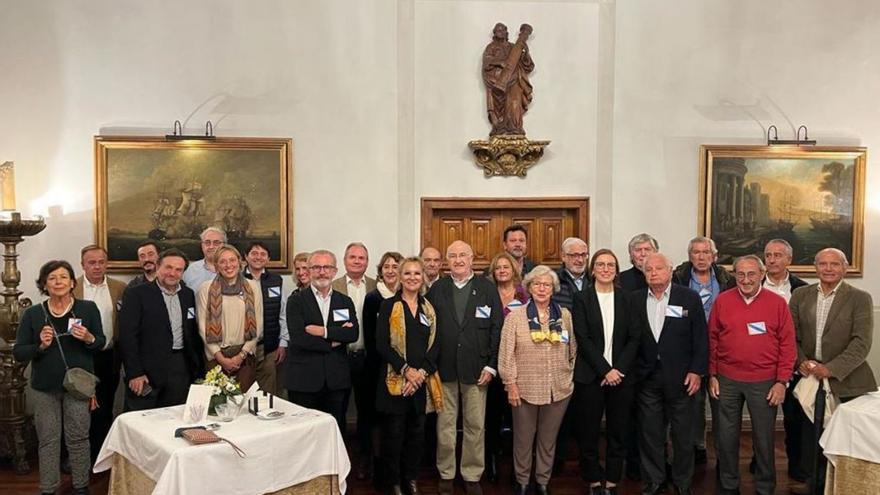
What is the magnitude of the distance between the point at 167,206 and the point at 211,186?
0.41 m

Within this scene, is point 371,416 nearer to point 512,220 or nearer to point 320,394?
point 320,394

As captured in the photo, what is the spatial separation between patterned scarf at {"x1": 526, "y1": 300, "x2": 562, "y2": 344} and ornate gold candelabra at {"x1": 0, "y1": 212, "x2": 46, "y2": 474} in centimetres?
384

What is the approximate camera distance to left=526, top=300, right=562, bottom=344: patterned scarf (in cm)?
462

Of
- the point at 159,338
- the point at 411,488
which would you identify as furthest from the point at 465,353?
the point at 159,338

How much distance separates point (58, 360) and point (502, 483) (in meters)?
2.98

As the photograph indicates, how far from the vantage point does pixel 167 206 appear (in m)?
6.63

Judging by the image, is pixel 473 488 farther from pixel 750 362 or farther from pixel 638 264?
pixel 638 264

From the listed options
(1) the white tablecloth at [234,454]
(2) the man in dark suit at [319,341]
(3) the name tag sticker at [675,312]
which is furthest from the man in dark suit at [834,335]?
(1) the white tablecloth at [234,454]

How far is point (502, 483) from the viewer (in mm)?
5254

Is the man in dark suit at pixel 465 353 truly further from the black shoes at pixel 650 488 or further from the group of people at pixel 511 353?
the black shoes at pixel 650 488

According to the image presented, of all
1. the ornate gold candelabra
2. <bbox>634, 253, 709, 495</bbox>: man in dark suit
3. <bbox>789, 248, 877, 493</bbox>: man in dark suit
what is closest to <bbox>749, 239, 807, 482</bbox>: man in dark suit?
<bbox>789, 248, 877, 493</bbox>: man in dark suit

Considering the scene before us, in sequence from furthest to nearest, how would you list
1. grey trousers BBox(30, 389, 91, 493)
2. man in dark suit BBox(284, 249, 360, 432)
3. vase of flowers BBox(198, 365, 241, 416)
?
man in dark suit BBox(284, 249, 360, 432) → grey trousers BBox(30, 389, 91, 493) → vase of flowers BBox(198, 365, 241, 416)

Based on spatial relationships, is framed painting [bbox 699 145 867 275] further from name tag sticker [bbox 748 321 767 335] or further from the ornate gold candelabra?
the ornate gold candelabra

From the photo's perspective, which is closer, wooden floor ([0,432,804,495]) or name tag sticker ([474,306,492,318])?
name tag sticker ([474,306,492,318])
